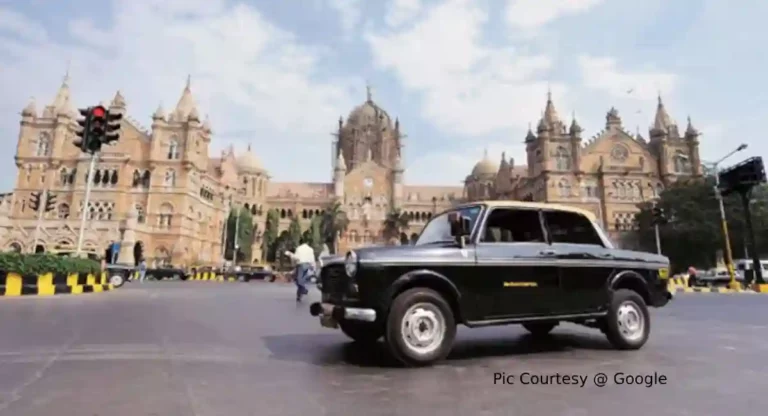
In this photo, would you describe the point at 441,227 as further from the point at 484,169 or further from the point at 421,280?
the point at 484,169

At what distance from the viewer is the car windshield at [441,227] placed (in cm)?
561

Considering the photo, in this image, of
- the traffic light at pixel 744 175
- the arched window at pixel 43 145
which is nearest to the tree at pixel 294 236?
the arched window at pixel 43 145

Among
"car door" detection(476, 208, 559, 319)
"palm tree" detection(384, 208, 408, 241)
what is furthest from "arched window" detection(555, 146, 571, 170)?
"car door" detection(476, 208, 559, 319)

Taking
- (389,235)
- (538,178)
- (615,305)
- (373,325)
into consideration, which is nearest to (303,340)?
(373,325)

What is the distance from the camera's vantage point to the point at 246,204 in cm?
7738

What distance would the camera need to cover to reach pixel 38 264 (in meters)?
15.9

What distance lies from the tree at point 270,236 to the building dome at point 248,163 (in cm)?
947

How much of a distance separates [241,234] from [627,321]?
63.0 m

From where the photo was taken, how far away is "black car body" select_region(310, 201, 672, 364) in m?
4.84

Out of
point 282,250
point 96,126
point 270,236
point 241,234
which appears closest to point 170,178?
point 241,234

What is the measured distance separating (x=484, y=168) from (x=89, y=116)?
84908 mm

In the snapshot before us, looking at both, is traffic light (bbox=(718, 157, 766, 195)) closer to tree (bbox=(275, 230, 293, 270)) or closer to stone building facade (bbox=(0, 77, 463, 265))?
stone building facade (bbox=(0, 77, 463, 265))

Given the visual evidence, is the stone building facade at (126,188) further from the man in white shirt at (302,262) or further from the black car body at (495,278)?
the black car body at (495,278)

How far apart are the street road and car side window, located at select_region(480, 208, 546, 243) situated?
133 centimetres
